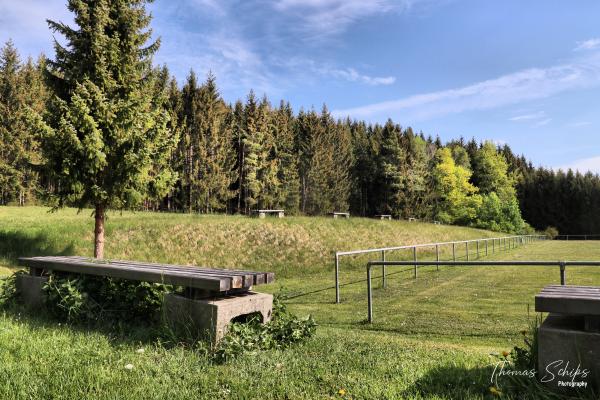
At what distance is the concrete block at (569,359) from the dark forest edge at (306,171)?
2550 cm

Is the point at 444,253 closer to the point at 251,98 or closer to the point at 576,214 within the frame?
the point at 251,98

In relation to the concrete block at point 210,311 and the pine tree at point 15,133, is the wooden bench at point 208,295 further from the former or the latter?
the pine tree at point 15,133

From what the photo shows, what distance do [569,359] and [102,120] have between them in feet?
45.7

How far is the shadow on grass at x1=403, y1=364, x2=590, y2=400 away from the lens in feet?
10.4

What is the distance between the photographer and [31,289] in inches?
255

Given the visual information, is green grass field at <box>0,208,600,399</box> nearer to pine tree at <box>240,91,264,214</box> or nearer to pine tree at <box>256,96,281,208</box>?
pine tree at <box>240,91,264,214</box>

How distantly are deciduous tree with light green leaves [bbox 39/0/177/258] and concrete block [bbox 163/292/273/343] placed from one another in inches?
387

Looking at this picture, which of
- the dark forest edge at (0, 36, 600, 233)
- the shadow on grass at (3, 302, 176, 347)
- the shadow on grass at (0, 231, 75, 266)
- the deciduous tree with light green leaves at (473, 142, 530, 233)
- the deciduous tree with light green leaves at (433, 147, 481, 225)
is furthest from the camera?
the deciduous tree with light green leaves at (433, 147, 481, 225)

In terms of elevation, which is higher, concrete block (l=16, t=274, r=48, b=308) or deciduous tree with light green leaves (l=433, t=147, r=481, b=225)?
deciduous tree with light green leaves (l=433, t=147, r=481, b=225)

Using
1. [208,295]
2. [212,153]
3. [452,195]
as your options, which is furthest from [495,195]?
[208,295]

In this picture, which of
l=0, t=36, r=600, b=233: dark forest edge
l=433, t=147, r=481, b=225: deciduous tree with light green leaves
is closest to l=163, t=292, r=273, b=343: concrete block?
l=0, t=36, r=600, b=233: dark forest edge

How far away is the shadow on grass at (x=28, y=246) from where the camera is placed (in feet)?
53.8

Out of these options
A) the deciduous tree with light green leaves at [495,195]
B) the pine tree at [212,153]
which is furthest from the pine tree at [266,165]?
the deciduous tree with light green leaves at [495,195]

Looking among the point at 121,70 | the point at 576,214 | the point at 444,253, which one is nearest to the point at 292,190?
the point at 444,253
